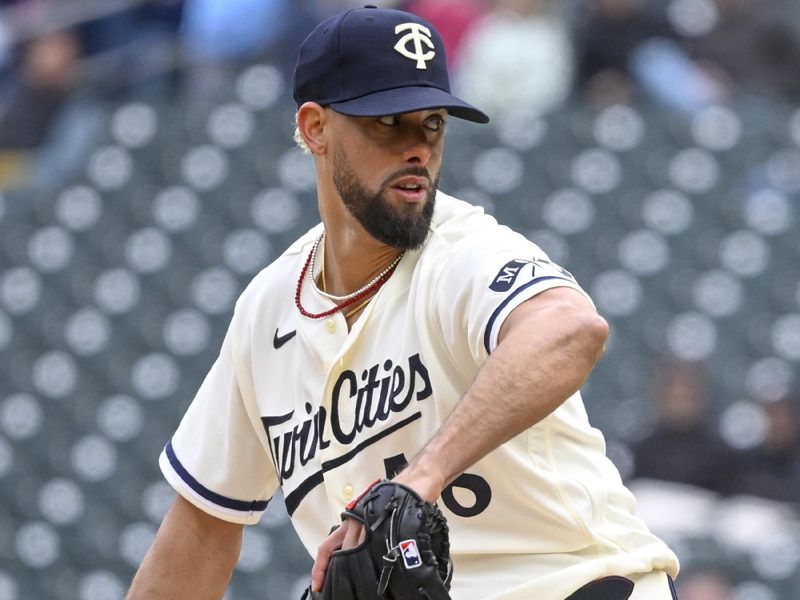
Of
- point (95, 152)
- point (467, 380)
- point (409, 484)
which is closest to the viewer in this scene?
point (409, 484)

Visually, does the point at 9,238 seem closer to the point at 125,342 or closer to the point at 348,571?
the point at 125,342

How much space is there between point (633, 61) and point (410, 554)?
6257mm

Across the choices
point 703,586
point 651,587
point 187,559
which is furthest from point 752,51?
point 651,587

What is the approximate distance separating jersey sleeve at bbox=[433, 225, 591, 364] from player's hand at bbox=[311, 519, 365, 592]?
337 mm

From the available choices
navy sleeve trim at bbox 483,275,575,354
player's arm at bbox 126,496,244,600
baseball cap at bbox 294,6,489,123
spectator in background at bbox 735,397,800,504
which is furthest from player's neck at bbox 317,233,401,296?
spectator in background at bbox 735,397,800,504

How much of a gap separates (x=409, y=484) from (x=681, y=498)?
480cm

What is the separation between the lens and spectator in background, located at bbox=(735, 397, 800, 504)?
22.6 feet

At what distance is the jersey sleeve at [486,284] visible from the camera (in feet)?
7.92

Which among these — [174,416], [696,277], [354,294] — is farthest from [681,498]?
[354,294]

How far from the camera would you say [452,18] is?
8.12m

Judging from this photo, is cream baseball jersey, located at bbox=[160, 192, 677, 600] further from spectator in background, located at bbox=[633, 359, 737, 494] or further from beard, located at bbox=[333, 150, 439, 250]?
spectator in background, located at bbox=[633, 359, 737, 494]

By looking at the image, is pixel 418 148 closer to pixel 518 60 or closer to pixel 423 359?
pixel 423 359

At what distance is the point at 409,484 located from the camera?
2273 mm

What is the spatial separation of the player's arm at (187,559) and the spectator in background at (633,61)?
17.8 ft
